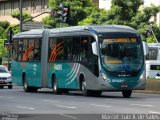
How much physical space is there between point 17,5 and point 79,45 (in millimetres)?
76446

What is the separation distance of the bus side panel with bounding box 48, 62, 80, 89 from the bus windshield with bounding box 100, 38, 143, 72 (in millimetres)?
2232

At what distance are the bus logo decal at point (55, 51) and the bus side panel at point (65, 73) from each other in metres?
0.32

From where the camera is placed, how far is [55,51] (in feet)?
130

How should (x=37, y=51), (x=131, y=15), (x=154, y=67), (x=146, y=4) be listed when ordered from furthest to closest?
1. (x=146, y=4)
2. (x=154, y=67)
3. (x=131, y=15)
4. (x=37, y=51)

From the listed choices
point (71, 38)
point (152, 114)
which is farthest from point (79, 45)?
point (152, 114)

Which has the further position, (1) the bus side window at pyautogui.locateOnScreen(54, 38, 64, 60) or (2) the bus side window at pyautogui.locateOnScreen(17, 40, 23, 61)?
(2) the bus side window at pyautogui.locateOnScreen(17, 40, 23, 61)

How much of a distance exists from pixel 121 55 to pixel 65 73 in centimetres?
441

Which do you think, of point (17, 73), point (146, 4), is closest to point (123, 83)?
→ point (17, 73)

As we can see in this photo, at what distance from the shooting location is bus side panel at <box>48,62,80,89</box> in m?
37.2

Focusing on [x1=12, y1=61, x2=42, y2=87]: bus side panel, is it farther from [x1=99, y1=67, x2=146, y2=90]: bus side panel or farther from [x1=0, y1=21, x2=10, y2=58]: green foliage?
[x1=0, y1=21, x2=10, y2=58]: green foliage

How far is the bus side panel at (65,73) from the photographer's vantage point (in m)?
37.2

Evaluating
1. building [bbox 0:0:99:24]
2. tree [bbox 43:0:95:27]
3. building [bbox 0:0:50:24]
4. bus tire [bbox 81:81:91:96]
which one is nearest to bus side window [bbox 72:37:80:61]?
bus tire [bbox 81:81:91:96]

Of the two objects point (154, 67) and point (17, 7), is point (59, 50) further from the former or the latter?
point (17, 7)

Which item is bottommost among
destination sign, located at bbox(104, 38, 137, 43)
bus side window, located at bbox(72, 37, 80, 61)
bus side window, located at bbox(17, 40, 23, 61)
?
bus side window, located at bbox(17, 40, 23, 61)
